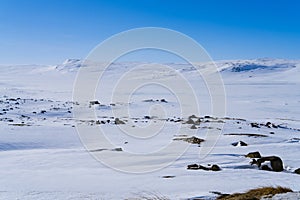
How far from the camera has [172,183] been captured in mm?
8688

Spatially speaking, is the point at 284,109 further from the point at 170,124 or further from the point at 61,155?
the point at 61,155

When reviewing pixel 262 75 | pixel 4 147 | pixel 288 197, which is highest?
pixel 262 75

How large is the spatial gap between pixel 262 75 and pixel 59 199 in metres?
148

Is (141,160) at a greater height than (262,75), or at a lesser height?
lesser

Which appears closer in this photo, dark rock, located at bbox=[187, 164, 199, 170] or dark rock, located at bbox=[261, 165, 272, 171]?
dark rock, located at bbox=[187, 164, 199, 170]

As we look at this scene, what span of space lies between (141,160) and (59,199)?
6.56 meters

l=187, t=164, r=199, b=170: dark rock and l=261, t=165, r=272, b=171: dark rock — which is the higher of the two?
l=187, t=164, r=199, b=170: dark rock

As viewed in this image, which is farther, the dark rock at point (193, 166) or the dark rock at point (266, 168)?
the dark rock at point (266, 168)

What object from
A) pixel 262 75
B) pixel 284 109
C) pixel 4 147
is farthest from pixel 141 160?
pixel 262 75

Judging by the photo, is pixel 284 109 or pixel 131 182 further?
pixel 284 109

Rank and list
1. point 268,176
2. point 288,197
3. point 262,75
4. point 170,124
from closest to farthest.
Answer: point 288,197, point 268,176, point 170,124, point 262,75

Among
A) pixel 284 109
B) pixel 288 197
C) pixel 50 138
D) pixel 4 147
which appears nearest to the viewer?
pixel 288 197

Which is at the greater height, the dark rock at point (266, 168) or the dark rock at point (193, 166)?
the dark rock at point (193, 166)

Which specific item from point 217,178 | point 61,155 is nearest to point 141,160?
point 61,155
